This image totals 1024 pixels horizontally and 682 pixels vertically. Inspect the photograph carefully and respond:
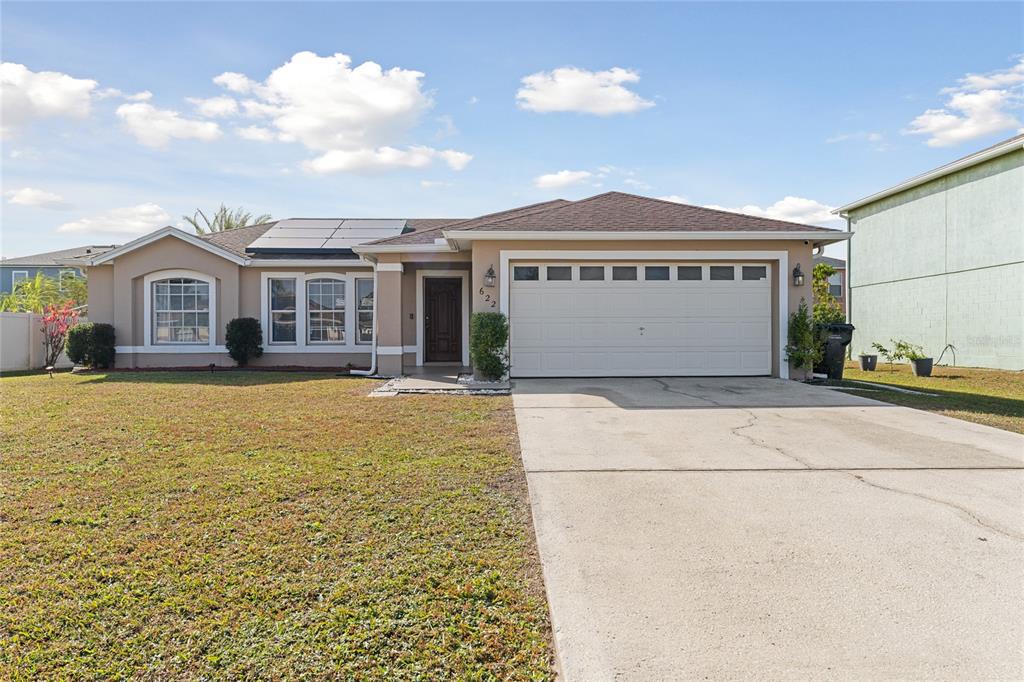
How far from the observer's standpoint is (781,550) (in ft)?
→ 11.3

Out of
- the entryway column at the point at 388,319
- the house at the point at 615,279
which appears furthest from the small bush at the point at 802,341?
the entryway column at the point at 388,319

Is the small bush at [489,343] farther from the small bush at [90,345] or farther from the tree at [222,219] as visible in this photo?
the tree at [222,219]

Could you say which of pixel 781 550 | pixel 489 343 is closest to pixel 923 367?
pixel 489 343

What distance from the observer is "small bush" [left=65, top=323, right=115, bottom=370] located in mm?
13609

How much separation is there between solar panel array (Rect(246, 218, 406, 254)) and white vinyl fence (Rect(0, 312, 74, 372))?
615 cm

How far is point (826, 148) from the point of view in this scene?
1313 centimetres

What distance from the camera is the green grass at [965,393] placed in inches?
309

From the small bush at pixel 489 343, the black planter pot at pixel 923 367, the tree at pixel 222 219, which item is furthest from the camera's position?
the tree at pixel 222 219

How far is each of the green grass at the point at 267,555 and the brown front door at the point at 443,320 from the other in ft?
26.9

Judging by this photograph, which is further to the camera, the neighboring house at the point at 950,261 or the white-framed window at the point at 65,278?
the white-framed window at the point at 65,278

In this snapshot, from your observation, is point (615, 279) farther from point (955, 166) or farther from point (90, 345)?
point (90, 345)

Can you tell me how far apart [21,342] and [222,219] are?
2477 cm

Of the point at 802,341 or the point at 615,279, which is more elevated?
the point at 615,279

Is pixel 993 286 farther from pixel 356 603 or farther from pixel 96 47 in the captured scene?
pixel 96 47
